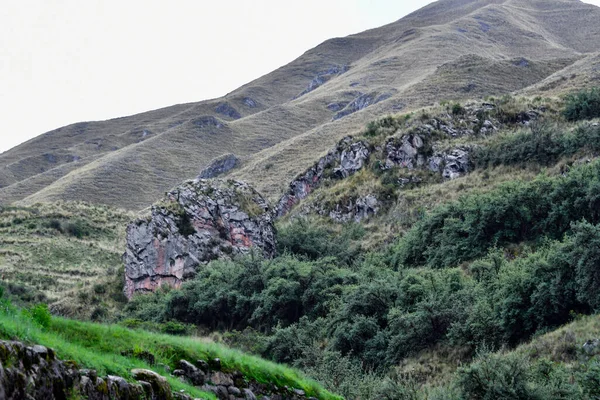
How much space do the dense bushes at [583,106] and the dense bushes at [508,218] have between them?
15.0 m

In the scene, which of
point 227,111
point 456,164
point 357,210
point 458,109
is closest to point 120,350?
point 357,210

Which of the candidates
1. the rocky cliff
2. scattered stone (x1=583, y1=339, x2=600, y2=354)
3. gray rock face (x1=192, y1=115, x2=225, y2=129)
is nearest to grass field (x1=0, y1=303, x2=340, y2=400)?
scattered stone (x1=583, y1=339, x2=600, y2=354)

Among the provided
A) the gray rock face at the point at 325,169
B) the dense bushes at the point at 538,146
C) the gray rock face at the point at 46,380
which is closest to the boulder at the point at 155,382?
the gray rock face at the point at 46,380

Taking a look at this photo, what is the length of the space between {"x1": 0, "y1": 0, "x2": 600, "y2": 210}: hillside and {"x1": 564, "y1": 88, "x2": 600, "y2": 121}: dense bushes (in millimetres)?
14477

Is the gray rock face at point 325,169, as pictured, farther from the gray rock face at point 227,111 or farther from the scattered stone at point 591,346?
the gray rock face at point 227,111

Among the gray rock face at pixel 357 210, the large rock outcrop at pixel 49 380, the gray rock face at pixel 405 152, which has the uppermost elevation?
the large rock outcrop at pixel 49 380

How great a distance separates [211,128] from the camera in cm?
11912

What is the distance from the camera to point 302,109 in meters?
122

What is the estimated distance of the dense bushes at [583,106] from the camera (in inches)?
1545

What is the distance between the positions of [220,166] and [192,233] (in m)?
49.8

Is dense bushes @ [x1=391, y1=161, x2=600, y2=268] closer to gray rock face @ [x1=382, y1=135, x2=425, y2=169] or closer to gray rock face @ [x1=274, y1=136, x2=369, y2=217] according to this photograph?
gray rock face @ [x1=382, y1=135, x2=425, y2=169]

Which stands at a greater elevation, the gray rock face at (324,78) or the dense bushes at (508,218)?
the gray rock face at (324,78)

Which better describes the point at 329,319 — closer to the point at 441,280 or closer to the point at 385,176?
the point at 441,280

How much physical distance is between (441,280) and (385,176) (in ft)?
61.9
